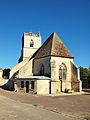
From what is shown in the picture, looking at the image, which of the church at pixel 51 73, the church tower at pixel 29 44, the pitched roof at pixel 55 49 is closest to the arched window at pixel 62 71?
the church at pixel 51 73

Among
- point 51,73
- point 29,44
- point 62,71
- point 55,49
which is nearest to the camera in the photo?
point 51,73

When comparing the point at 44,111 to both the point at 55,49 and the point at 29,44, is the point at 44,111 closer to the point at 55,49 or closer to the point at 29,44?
the point at 55,49

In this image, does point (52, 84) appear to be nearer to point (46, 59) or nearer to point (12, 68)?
point (46, 59)

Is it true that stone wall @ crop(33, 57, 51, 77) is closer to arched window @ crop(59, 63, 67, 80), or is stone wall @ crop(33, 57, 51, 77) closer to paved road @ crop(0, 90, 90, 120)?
arched window @ crop(59, 63, 67, 80)

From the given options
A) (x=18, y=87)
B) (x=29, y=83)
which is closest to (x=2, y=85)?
(x=18, y=87)

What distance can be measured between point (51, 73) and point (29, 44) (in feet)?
66.9

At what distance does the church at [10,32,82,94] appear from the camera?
1142 inches

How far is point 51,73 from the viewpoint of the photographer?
30156 mm

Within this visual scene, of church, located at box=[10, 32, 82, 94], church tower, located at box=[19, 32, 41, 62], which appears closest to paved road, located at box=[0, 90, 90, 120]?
church, located at box=[10, 32, 82, 94]

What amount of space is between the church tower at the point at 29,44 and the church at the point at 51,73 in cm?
1274

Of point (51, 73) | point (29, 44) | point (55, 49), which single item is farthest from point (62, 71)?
point (29, 44)

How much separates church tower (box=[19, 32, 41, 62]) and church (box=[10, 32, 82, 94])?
12737 mm

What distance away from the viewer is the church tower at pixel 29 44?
47844mm

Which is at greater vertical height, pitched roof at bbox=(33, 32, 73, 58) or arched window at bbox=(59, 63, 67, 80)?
pitched roof at bbox=(33, 32, 73, 58)
